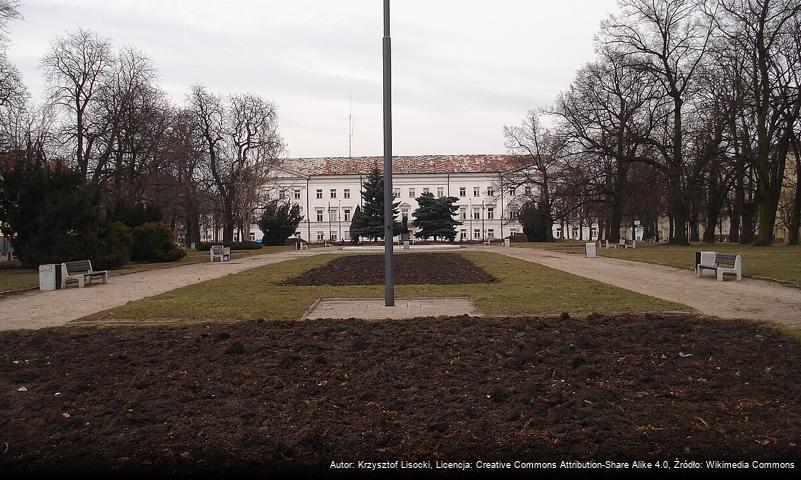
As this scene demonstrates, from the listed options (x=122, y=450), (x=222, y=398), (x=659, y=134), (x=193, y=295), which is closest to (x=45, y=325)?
(x=193, y=295)

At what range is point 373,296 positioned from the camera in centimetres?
1436

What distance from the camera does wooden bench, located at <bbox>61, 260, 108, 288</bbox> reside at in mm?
18703

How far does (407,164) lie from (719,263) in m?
95.8

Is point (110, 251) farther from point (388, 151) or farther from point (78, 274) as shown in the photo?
point (388, 151)

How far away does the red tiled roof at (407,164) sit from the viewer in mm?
111438

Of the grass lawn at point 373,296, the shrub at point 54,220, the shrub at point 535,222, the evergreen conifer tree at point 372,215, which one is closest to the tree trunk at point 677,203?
the shrub at point 535,222

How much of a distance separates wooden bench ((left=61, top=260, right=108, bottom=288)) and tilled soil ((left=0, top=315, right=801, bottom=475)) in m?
11.0

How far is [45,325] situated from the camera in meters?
10.6

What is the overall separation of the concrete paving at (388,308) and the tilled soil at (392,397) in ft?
7.29

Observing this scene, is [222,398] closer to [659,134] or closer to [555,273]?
[555,273]

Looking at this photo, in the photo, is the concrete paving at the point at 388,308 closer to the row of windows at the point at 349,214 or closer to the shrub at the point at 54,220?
the shrub at the point at 54,220

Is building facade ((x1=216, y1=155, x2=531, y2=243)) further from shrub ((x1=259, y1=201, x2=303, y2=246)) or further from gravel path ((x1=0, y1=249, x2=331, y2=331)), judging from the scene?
gravel path ((x1=0, y1=249, x2=331, y2=331))

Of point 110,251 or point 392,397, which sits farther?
point 110,251

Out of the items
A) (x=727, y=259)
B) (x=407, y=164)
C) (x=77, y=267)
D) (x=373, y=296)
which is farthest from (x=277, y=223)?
(x=373, y=296)
